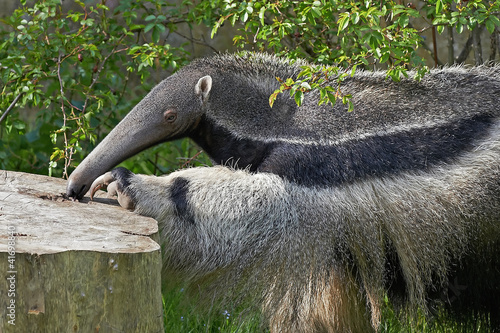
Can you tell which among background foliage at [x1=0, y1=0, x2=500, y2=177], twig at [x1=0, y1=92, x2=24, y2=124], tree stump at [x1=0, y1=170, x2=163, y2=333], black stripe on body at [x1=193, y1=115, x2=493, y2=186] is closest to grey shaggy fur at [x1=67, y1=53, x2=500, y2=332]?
black stripe on body at [x1=193, y1=115, x2=493, y2=186]

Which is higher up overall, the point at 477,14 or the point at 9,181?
the point at 477,14

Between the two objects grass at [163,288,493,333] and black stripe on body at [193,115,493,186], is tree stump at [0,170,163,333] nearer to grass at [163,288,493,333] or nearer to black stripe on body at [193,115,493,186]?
black stripe on body at [193,115,493,186]

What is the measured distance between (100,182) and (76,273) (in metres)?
1.13

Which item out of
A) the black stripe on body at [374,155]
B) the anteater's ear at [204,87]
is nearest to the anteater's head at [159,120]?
the anteater's ear at [204,87]

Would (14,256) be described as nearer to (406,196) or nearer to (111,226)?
(111,226)

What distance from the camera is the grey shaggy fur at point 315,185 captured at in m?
3.99

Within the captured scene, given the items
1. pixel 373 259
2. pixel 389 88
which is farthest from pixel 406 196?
pixel 389 88

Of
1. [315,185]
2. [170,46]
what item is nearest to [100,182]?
[315,185]

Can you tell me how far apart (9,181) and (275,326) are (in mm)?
1997

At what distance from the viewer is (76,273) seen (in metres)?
2.94

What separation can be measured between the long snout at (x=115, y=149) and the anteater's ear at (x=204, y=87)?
0.35 meters

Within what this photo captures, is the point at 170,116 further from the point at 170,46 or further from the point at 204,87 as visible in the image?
the point at 170,46

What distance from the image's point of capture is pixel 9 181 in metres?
4.17

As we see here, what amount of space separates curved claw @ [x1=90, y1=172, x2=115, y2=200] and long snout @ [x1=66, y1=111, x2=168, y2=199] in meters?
0.05
